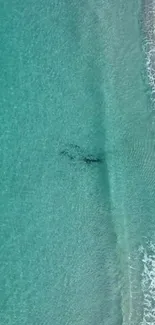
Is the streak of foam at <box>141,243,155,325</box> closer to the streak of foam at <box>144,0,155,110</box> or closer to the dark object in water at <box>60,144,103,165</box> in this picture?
the dark object in water at <box>60,144,103,165</box>

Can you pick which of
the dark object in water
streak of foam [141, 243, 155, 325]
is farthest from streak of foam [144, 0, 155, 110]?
streak of foam [141, 243, 155, 325]

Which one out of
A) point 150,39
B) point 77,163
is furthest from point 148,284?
point 150,39

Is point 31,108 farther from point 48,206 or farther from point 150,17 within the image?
point 150,17

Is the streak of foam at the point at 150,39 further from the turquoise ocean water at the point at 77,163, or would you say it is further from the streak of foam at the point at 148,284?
the streak of foam at the point at 148,284

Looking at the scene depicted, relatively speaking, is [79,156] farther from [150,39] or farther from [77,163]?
[150,39]

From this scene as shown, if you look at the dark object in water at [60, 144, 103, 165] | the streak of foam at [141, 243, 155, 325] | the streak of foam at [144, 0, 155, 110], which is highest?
the streak of foam at [144, 0, 155, 110]

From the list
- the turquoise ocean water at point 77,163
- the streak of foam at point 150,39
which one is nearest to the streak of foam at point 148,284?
the turquoise ocean water at point 77,163

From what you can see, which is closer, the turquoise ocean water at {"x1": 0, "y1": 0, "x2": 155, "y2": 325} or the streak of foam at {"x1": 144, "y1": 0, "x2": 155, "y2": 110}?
the turquoise ocean water at {"x1": 0, "y1": 0, "x2": 155, "y2": 325}
